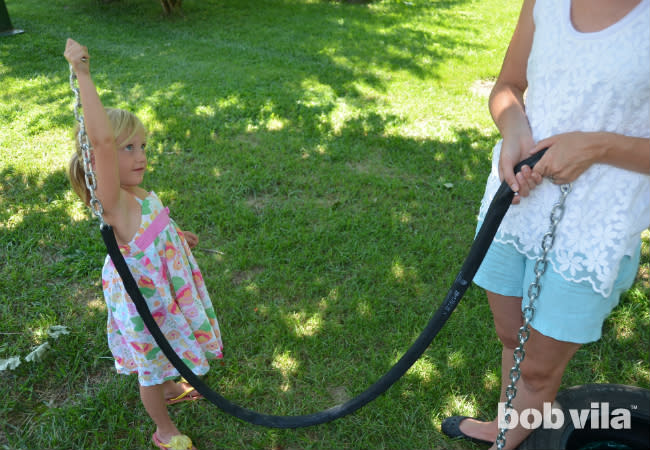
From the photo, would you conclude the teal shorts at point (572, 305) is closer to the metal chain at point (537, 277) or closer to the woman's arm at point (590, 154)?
the metal chain at point (537, 277)

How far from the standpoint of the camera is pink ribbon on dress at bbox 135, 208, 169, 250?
7.07ft

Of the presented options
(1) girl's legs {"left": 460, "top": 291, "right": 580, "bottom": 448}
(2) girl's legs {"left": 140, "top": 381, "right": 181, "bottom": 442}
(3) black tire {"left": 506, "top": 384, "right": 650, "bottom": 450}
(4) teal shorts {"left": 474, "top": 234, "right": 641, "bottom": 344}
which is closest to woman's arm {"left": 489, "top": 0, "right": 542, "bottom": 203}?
(4) teal shorts {"left": 474, "top": 234, "right": 641, "bottom": 344}

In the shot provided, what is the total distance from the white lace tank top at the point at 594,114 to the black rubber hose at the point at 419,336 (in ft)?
0.44

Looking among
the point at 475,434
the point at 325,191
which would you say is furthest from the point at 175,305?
the point at 325,191

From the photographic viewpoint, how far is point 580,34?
1.53m

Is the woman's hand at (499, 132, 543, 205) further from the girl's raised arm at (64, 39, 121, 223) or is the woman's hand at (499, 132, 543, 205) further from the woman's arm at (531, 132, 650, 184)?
the girl's raised arm at (64, 39, 121, 223)

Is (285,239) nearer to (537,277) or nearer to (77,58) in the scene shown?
(77,58)

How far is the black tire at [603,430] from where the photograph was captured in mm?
2102

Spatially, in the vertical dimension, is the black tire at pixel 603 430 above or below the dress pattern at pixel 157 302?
below

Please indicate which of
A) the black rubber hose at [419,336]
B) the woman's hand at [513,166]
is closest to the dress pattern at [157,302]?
the black rubber hose at [419,336]

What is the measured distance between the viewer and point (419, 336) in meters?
1.84

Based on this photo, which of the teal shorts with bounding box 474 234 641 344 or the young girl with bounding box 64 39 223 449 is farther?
the young girl with bounding box 64 39 223 449

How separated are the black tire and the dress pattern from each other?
1.53 meters

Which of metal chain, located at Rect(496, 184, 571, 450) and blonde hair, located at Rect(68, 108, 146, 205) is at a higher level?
blonde hair, located at Rect(68, 108, 146, 205)
